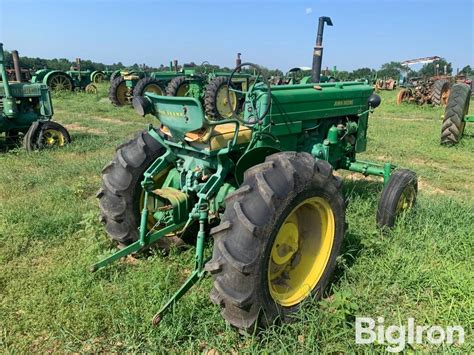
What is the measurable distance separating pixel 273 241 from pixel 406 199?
2199 mm

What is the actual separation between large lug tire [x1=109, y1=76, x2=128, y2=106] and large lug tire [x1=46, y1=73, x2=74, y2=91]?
5009 millimetres

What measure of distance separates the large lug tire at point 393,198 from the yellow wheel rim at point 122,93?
13172 mm

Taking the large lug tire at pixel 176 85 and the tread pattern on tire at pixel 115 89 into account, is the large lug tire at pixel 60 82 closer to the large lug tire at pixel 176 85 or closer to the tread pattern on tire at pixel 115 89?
the tread pattern on tire at pixel 115 89

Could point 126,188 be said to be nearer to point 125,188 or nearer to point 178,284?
point 125,188

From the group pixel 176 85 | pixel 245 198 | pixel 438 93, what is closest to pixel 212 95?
pixel 176 85

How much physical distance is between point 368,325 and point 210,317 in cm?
106

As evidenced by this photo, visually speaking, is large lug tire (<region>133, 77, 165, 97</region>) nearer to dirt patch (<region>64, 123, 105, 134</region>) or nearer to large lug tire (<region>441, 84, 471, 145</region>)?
dirt patch (<region>64, 123, 105, 134</region>)

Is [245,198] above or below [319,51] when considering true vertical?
below

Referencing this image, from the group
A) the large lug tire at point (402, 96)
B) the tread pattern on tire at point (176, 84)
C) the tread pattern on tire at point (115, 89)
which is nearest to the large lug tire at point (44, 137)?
the tread pattern on tire at point (176, 84)

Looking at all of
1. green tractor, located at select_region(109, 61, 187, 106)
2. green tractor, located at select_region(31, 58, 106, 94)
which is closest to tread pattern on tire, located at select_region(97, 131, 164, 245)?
green tractor, located at select_region(109, 61, 187, 106)

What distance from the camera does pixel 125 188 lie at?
122 inches

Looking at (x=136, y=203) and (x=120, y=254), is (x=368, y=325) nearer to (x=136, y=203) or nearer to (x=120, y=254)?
(x=120, y=254)

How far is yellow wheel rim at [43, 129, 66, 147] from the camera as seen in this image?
24.3 feet

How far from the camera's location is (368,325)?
2506mm
